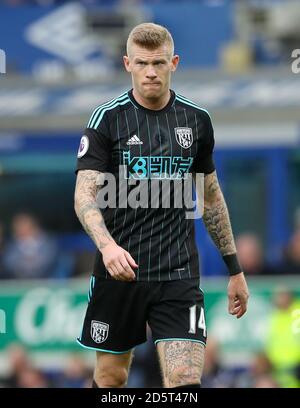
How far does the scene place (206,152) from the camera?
25.2ft

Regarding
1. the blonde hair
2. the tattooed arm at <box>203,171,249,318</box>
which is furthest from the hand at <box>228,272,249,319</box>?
the blonde hair

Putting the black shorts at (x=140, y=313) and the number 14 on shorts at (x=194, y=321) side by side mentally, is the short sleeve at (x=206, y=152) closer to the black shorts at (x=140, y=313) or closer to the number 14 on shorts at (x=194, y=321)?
the black shorts at (x=140, y=313)

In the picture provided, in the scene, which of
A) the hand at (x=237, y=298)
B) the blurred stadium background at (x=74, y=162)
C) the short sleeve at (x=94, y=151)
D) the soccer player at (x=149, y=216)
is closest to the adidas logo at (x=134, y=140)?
the soccer player at (x=149, y=216)

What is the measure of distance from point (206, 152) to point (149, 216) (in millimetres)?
557

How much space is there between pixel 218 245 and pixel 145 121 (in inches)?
38.9

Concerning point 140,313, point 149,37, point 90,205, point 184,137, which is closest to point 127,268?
point 90,205

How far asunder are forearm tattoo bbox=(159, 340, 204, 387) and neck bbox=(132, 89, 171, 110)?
1.37 metres

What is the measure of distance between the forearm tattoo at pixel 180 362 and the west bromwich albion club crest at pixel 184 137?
3.73 feet

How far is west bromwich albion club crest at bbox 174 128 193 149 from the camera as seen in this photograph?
7.47 m

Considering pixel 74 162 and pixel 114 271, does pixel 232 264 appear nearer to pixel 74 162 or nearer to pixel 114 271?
pixel 114 271

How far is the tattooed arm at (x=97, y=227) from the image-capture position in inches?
269

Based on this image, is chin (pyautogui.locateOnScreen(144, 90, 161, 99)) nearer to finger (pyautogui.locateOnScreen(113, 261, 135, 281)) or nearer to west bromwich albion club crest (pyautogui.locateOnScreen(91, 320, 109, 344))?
finger (pyautogui.locateOnScreen(113, 261, 135, 281))

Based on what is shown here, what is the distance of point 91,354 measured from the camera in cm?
1439

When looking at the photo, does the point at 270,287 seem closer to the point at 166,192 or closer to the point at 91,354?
the point at 91,354
